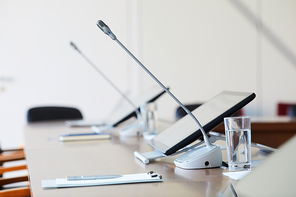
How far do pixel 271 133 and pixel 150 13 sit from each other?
3100 mm

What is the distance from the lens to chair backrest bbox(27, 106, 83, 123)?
3762 millimetres

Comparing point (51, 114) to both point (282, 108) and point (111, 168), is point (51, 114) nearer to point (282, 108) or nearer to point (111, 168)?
point (111, 168)

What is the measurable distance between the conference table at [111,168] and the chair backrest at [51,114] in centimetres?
151

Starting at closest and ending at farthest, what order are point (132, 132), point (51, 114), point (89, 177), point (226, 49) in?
1. point (89, 177)
2. point (132, 132)
3. point (51, 114)
4. point (226, 49)

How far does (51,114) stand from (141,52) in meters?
2.18

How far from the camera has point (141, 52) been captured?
5695 millimetres

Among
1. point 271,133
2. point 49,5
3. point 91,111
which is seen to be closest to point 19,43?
point 49,5

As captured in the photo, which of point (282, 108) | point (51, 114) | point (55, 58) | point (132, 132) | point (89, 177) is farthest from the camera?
point (282, 108)

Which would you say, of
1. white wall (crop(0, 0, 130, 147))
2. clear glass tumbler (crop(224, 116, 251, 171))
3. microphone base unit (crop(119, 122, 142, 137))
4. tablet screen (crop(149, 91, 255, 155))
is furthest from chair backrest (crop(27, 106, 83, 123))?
clear glass tumbler (crop(224, 116, 251, 171))

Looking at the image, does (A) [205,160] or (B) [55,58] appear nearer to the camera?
(A) [205,160]

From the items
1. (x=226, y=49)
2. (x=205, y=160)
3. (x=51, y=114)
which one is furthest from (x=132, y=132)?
(x=226, y=49)

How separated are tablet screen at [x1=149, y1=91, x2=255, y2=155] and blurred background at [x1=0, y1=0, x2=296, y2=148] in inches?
158

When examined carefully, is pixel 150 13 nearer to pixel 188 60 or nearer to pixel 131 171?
pixel 188 60

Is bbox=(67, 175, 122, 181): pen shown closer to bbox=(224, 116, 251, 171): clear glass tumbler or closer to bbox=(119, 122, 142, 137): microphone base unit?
bbox=(224, 116, 251, 171): clear glass tumbler
